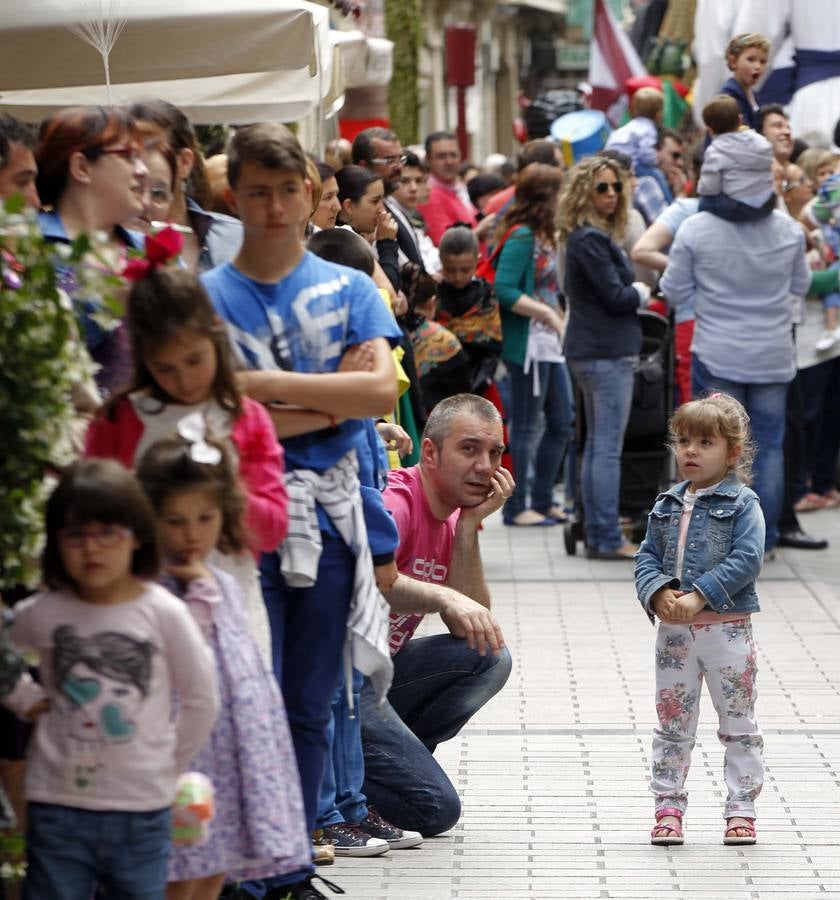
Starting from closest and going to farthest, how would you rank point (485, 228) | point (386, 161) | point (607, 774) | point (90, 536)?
point (90, 536) → point (607, 774) → point (386, 161) → point (485, 228)

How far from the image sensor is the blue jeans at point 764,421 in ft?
31.8

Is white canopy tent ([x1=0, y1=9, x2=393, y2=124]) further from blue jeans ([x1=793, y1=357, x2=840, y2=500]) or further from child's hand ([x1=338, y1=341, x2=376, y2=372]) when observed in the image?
child's hand ([x1=338, y1=341, x2=376, y2=372])

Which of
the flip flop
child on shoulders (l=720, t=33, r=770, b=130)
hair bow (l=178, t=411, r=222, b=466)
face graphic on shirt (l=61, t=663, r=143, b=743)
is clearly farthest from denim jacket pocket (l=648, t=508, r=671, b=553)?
child on shoulders (l=720, t=33, r=770, b=130)

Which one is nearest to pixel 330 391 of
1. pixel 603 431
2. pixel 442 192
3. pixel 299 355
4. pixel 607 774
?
pixel 299 355

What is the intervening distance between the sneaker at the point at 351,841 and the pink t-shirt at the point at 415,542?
560mm

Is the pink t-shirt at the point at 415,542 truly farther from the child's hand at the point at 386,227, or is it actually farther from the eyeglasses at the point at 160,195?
the child's hand at the point at 386,227

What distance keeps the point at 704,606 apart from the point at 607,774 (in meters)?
1.16

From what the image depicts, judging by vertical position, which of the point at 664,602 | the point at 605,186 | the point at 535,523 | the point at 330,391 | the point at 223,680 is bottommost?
the point at 535,523

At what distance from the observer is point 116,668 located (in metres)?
3.38

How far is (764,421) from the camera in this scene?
31.8 feet

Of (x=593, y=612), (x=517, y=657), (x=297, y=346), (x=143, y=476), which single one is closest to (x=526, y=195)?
(x=593, y=612)

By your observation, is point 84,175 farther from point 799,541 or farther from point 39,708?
point 799,541

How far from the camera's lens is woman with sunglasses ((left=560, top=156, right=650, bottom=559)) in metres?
9.78

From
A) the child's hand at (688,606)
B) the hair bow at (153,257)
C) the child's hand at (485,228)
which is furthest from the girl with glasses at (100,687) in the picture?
the child's hand at (485,228)
